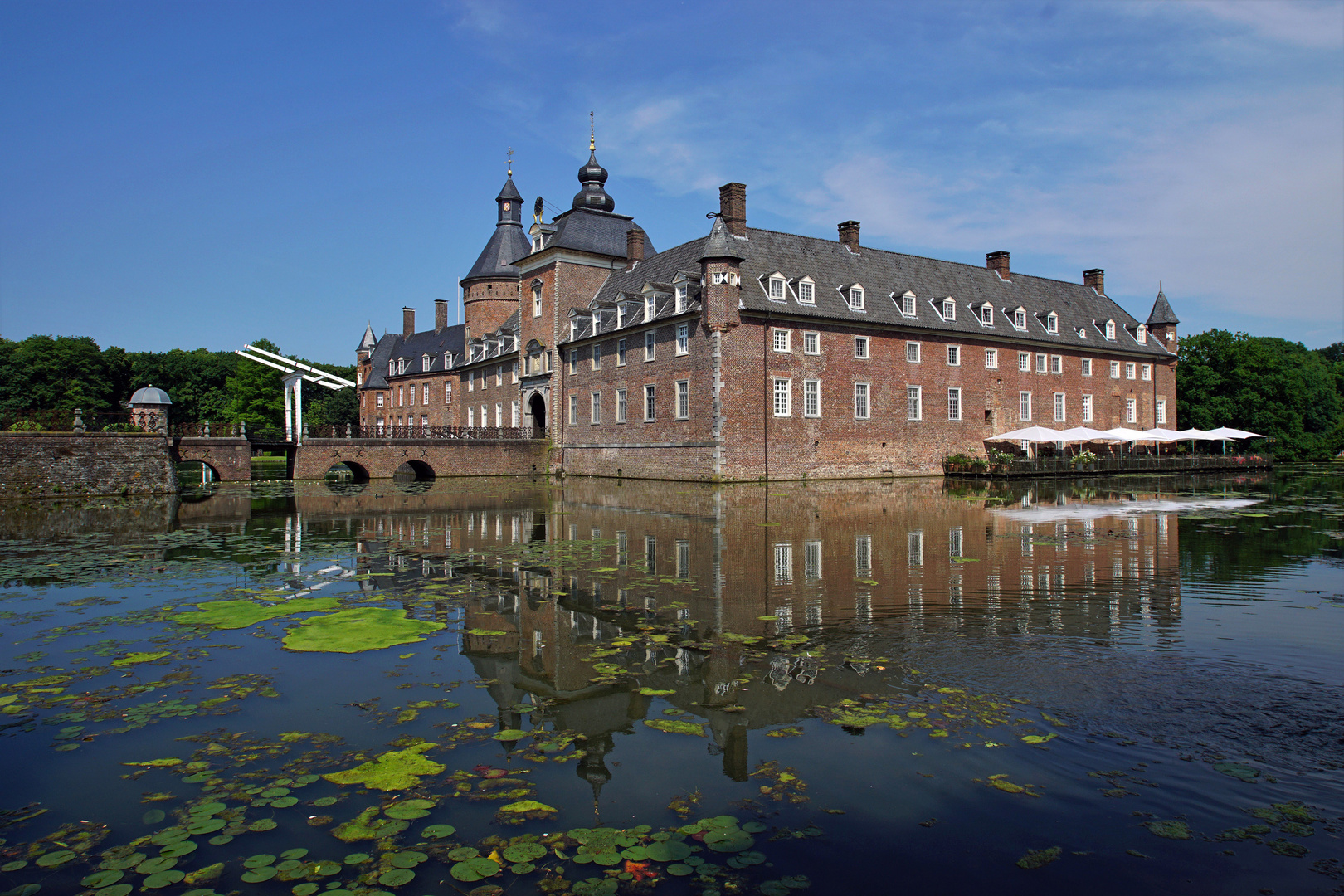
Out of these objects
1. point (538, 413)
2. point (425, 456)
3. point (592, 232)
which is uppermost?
point (592, 232)

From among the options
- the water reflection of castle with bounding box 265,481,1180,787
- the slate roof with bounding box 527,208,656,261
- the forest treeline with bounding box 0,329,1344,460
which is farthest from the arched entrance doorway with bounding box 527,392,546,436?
the water reflection of castle with bounding box 265,481,1180,787

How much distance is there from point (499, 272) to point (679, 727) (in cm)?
5530

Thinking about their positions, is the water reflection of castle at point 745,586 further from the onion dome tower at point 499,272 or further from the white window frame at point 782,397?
the onion dome tower at point 499,272

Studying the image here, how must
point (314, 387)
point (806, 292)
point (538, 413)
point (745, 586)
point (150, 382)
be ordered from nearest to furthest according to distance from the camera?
1. point (745, 586)
2. point (806, 292)
3. point (538, 413)
4. point (150, 382)
5. point (314, 387)

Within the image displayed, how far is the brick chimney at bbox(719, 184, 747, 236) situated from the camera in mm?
35219

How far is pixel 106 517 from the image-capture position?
2022cm

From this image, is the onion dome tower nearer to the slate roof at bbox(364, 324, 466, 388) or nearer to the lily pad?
the slate roof at bbox(364, 324, 466, 388)

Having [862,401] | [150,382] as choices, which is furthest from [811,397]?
[150,382]

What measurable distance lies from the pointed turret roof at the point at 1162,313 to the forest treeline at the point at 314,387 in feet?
21.1

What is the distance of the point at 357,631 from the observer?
7988 millimetres

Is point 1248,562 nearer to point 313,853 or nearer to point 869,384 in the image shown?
point 313,853

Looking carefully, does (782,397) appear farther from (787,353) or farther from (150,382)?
(150,382)

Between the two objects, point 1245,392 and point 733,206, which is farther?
point 1245,392

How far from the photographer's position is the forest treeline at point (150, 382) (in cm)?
6769
